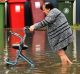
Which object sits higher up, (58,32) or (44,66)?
(58,32)

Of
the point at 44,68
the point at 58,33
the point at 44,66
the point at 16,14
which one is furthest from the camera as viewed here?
the point at 16,14

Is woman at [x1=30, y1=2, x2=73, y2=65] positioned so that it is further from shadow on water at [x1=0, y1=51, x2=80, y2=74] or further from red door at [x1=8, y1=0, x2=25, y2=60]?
red door at [x1=8, y1=0, x2=25, y2=60]

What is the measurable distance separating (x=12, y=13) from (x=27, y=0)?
5.41 ft

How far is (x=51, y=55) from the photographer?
13094 millimetres

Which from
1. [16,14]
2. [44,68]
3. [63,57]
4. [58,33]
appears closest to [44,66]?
[44,68]

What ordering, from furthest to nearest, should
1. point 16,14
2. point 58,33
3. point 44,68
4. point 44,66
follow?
point 16,14, point 58,33, point 44,66, point 44,68

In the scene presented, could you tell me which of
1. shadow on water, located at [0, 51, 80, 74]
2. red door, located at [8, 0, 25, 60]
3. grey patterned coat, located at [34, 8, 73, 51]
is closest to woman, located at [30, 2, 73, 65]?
grey patterned coat, located at [34, 8, 73, 51]

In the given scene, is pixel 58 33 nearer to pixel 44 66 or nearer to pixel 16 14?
pixel 44 66

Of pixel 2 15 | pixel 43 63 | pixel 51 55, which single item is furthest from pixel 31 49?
pixel 2 15

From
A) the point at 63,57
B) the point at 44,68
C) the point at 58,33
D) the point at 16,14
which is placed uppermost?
the point at 16,14

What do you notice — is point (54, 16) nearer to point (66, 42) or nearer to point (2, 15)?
point (66, 42)

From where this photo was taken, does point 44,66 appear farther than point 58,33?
No

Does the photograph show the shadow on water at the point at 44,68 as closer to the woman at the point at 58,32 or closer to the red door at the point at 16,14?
the woman at the point at 58,32

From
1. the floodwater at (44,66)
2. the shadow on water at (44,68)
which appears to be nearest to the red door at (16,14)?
the floodwater at (44,66)
